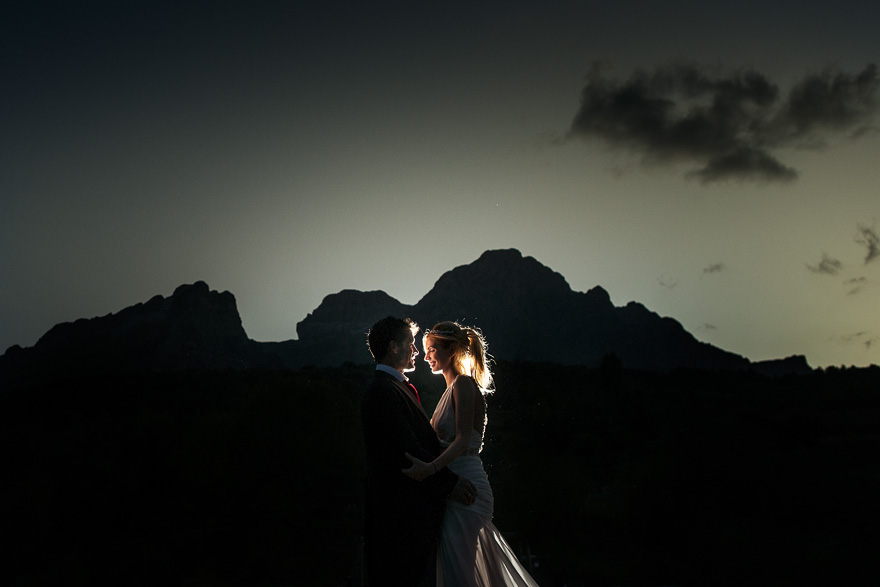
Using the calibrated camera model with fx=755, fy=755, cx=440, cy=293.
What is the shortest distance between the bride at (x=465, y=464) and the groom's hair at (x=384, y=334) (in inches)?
10.2

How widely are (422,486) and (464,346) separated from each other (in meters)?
0.87

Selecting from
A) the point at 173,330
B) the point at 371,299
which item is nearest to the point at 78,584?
the point at 173,330

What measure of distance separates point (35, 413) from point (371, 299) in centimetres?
9626

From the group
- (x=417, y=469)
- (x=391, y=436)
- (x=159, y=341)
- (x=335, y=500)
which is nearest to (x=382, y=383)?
(x=391, y=436)

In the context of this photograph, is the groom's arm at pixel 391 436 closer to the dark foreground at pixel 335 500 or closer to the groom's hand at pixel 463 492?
the groom's hand at pixel 463 492

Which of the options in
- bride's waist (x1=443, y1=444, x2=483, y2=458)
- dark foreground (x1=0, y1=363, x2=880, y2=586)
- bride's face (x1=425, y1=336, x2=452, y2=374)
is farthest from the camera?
dark foreground (x1=0, y1=363, x2=880, y2=586)

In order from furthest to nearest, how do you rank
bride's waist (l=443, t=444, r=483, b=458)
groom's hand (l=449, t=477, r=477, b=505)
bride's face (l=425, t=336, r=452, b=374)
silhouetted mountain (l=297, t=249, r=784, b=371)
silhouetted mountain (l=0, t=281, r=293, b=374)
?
silhouetted mountain (l=297, t=249, r=784, b=371), silhouetted mountain (l=0, t=281, r=293, b=374), bride's face (l=425, t=336, r=452, b=374), bride's waist (l=443, t=444, r=483, b=458), groom's hand (l=449, t=477, r=477, b=505)

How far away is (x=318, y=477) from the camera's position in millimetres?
45531

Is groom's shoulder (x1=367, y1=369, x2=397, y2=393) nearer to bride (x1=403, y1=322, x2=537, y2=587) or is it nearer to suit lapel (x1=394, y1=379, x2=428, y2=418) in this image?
suit lapel (x1=394, y1=379, x2=428, y2=418)

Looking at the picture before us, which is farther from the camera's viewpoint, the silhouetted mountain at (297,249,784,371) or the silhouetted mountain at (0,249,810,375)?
the silhouetted mountain at (297,249,784,371)

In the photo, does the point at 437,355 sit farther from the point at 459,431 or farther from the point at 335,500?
the point at 335,500

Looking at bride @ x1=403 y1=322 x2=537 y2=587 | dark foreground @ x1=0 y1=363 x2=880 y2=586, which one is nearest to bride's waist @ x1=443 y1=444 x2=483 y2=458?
bride @ x1=403 y1=322 x2=537 y2=587

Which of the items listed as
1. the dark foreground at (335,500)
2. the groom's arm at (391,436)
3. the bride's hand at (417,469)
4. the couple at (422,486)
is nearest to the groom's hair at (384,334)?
the couple at (422,486)

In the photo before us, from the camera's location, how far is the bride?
4.05m
